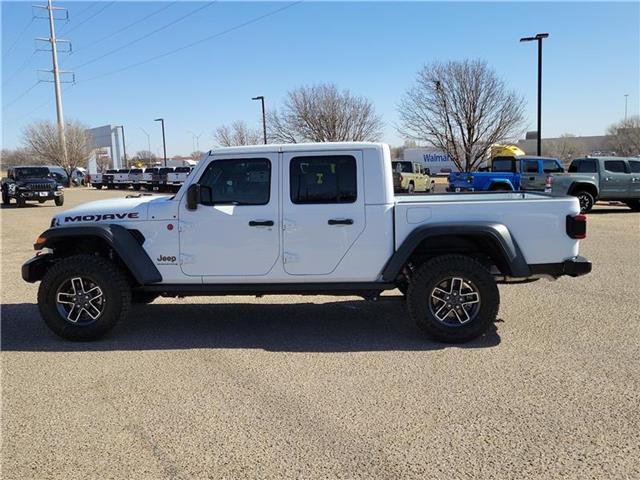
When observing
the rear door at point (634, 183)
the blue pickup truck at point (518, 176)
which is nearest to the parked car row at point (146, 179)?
the blue pickup truck at point (518, 176)

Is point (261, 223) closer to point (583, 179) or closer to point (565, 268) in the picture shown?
point (565, 268)

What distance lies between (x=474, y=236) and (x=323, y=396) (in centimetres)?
223

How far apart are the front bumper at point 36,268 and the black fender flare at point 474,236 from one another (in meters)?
3.59

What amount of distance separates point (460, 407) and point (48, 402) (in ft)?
10.1

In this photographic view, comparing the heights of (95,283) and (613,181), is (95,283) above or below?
below

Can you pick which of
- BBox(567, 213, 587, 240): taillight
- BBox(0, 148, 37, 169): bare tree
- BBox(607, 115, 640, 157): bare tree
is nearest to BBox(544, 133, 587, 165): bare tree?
BBox(607, 115, 640, 157): bare tree

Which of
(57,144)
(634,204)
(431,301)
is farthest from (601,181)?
(57,144)

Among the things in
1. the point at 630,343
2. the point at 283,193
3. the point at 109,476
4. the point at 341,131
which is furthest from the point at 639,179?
the point at 341,131

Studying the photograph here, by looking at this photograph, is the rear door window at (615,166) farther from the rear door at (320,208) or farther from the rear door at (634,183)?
the rear door at (320,208)

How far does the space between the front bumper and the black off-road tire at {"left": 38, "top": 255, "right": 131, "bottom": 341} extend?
23 cm

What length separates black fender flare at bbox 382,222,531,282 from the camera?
17.3 feet

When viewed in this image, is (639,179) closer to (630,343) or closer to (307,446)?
(630,343)

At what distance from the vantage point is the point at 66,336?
18.5ft

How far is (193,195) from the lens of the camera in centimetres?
544
